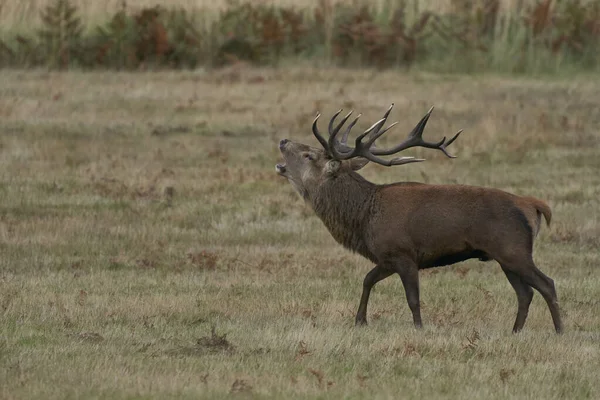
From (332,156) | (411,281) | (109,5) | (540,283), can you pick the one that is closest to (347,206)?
(332,156)

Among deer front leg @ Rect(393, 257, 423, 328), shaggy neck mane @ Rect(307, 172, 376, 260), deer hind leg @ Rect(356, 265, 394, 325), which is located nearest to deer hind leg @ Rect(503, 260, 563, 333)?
deer front leg @ Rect(393, 257, 423, 328)

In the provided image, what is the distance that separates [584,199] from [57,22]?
14671 mm

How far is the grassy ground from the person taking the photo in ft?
28.6

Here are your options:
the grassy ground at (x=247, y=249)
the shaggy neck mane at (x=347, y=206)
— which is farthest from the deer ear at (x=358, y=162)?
the grassy ground at (x=247, y=249)

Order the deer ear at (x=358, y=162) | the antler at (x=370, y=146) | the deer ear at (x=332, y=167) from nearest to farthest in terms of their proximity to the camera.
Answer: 1. the antler at (x=370, y=146)
2. the deer ear at (x=332, y=167)
3. the deer ear at (x=358, y=162)

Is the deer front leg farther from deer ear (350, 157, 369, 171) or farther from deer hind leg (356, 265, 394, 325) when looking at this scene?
deer ear (350, 157, 369, 171)

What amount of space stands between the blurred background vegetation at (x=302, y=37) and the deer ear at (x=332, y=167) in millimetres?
17156

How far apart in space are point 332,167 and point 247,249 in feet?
9.99

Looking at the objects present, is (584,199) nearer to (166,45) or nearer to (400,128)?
(400,128)

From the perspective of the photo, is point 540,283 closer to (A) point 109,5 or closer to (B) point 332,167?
(B) point 332,167

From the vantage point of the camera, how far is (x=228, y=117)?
75.9ft

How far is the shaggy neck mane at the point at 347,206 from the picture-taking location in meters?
11.2

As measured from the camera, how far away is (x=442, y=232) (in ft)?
34.7

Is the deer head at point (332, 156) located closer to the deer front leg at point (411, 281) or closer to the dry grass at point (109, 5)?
the deer front leg at point (411, 281)
